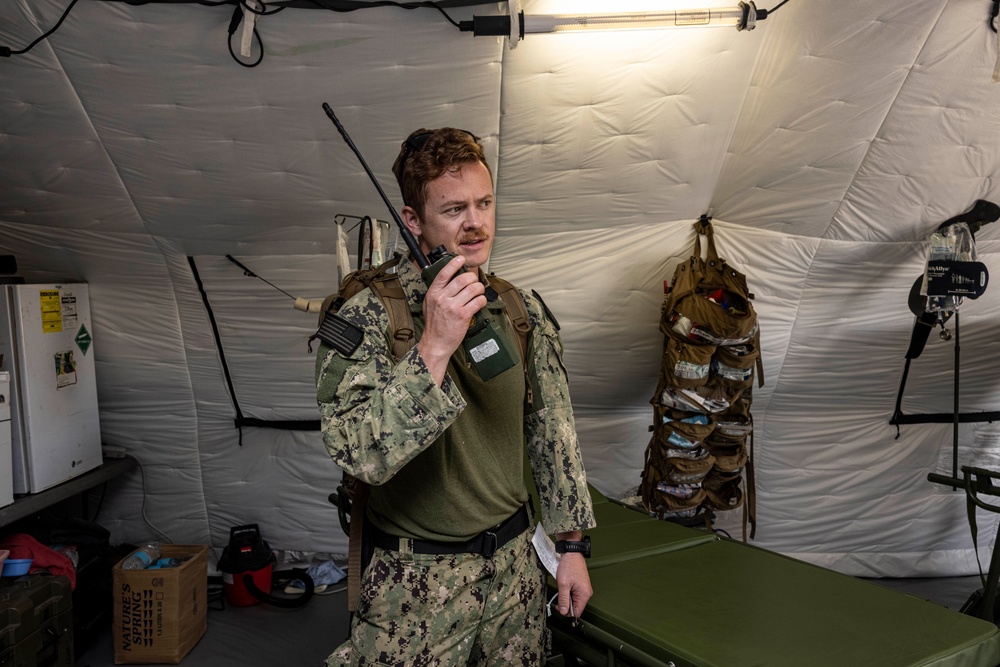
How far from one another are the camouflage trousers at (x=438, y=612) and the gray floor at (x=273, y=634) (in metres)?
1.94

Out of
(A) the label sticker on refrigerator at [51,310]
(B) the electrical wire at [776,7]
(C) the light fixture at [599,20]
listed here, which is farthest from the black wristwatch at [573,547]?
(A) the label sticker on refrigerator at [51,310]

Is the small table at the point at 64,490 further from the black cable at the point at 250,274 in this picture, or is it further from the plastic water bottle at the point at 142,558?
the black cable at the point at 250,274

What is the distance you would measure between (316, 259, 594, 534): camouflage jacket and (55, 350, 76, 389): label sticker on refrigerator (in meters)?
2.48

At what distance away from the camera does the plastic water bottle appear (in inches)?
128

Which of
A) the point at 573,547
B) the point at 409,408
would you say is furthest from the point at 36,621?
the point at 409,408

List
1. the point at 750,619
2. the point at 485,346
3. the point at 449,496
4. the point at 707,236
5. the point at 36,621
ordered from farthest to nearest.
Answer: the point at 707,236 → the point at 36,621 → the point at 750,619 → the point at 449,496 → the point at 485,346

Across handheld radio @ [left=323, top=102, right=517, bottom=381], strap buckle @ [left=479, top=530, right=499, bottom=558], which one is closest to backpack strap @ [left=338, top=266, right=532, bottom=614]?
handheld radio @ [left=323, top=102, right=517, bottom=381]

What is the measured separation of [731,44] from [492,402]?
170cm

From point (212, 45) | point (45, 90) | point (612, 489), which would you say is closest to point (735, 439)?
point (612, 489)

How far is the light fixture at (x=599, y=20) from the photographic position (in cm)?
230

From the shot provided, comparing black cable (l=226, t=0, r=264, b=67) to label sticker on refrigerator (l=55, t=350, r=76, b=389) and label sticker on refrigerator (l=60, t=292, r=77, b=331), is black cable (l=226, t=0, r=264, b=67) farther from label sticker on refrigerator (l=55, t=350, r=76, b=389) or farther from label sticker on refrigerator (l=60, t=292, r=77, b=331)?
label sticker on refrigerator (l=55, t=350, r=76, b=389)

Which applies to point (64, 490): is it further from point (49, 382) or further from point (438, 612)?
point (438, 612)

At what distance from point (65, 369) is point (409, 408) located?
9.07ft

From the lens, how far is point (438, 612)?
1458 millimetres
